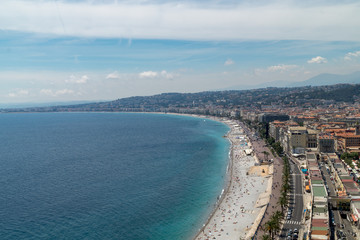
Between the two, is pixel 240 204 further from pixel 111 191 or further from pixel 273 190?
pixel 111 191

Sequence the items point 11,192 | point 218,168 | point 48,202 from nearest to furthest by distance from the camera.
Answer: point 48,202, point 11,192, point 218,168

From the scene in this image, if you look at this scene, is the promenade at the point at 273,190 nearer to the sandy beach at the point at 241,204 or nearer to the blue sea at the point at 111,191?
the sandy beach at the point at 241,204

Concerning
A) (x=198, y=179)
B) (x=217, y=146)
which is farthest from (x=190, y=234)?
(x=217, y=146)

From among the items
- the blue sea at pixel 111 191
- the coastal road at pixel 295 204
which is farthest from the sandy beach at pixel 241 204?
the coastal road at pixel 295 204

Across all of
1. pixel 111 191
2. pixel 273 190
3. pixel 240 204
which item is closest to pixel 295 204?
pixel 273 190

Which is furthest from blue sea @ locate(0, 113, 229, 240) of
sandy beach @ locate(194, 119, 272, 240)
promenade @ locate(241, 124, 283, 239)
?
promenade @ locate(241, 124, 283, 239)

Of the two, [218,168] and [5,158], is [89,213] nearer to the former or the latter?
[218,168]
